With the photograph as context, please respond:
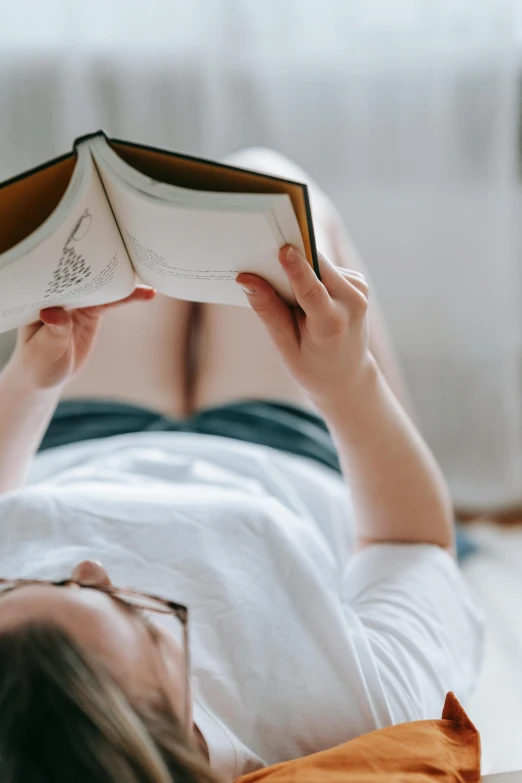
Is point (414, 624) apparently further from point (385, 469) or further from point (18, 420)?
point (18, 420)

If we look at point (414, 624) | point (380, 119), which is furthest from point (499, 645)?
point (380, 119)

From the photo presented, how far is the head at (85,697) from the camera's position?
0.49 metres

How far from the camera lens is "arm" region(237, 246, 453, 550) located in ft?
1.95

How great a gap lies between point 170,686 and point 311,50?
1.12 m

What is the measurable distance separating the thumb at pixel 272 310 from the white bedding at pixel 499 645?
1.48ft

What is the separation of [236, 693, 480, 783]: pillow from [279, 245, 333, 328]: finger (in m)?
0.31

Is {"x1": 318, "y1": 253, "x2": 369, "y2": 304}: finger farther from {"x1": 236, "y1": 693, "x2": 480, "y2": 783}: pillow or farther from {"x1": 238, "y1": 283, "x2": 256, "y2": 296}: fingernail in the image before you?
{"x1": 236, "y1": 693, "x2": 480, "y2": 783}: pillow

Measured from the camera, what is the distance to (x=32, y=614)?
0.53 metres

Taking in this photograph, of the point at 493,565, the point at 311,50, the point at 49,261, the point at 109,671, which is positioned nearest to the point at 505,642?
the point at 493,565

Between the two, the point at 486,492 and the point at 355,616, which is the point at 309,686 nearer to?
the point at 355,616

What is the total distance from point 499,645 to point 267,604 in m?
0.41

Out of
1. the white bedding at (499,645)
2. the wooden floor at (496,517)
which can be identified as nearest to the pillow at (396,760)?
the white bedding at (499,645)

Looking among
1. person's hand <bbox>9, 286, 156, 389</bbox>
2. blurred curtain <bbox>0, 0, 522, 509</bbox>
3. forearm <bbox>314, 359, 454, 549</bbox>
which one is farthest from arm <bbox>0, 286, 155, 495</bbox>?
blurred curtain <bbox>0, 0, 522, 509</bbox>

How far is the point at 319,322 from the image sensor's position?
0.59 m
